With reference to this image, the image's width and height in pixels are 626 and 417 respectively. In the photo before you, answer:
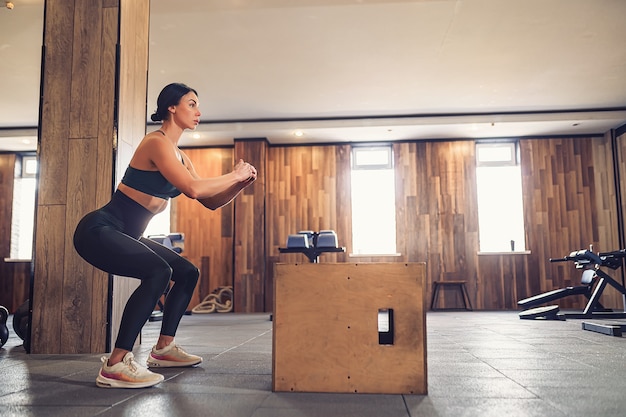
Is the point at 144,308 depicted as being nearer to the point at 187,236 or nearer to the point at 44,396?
the point at 44,396

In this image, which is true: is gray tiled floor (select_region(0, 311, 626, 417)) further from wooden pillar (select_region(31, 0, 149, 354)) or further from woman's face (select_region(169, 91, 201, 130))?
woman's face (select_region(169, 91, 201, 130))

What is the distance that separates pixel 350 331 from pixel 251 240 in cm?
689

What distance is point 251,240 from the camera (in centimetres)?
872

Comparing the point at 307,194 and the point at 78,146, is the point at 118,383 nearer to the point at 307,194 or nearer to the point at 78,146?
the point at 78,146

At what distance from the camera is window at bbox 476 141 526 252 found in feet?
28.7

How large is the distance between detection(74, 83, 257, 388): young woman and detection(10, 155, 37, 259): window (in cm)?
839

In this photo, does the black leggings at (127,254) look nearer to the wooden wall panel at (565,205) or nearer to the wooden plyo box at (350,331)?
the wooden plyo box at (350,331)

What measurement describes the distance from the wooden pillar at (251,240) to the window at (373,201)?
63.2 inches

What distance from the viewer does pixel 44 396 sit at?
192 centimetres

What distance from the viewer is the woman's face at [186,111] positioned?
7.80 ft

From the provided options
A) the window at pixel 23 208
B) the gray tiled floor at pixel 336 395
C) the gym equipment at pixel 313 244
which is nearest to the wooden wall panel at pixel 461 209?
the gym equipment at pixel 313 244

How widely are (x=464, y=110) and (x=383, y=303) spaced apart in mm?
6625

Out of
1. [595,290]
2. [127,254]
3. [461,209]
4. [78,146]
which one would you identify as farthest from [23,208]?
[595,290]

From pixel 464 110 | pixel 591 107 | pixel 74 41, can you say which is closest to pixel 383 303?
pixel 74 41
